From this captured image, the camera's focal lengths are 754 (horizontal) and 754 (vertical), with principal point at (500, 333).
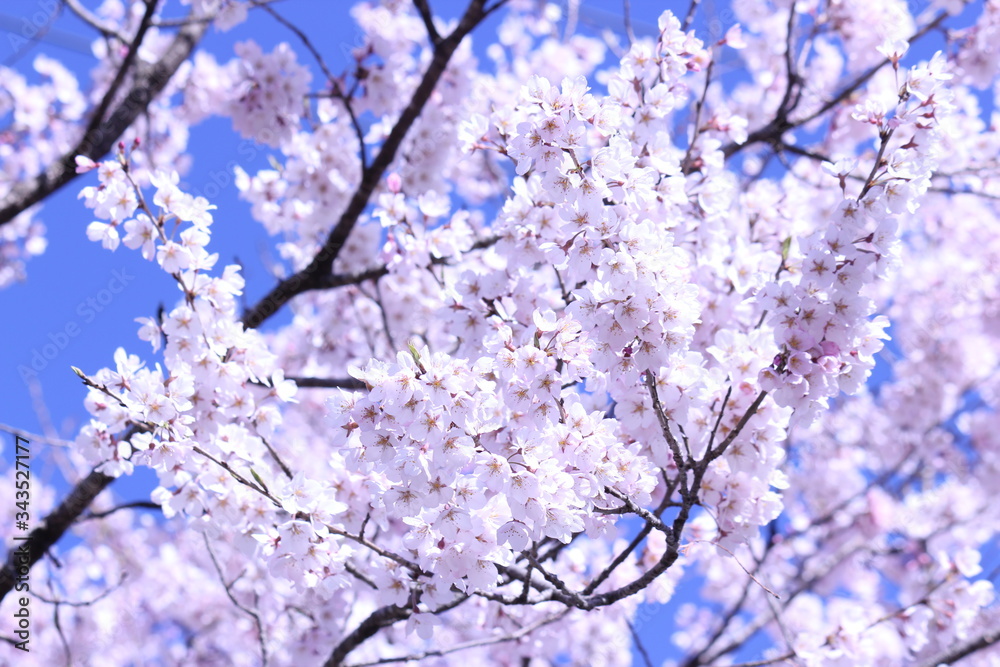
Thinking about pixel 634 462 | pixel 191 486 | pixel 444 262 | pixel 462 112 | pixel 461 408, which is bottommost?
pixel 191 486

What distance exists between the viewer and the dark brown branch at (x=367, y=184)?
3.96 meters

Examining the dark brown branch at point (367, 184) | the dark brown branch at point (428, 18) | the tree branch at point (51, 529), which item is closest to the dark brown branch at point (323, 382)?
the dark brown branch at point (367, 184)

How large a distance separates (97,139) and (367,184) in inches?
62.3

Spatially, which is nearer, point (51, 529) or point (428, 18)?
point (51, 529)

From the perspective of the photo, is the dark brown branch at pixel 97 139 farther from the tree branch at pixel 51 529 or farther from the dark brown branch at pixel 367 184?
the tree branch at pixel 51 529

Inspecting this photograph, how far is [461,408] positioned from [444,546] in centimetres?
56

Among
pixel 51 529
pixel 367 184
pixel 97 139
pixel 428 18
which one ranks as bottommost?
pixel 51 529

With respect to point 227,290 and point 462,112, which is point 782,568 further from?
point 227,290

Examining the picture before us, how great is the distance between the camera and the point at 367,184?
412cm

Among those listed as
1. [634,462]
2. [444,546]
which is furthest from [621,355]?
[444,546]

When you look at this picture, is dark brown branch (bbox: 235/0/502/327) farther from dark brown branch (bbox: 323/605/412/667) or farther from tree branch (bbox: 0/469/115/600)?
dark brown branch (bbox: 323/605/412/667)

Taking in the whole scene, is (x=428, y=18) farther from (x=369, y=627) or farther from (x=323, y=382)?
(x=369, y=627)

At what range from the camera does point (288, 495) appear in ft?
8.33

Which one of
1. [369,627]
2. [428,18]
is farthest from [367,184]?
[369,627]
